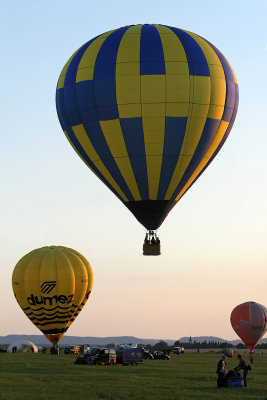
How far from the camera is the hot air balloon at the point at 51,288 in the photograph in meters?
62.4

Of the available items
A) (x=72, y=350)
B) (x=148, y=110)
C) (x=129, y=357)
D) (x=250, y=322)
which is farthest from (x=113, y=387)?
(x=250, y=322)

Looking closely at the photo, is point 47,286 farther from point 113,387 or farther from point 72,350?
point 113,387

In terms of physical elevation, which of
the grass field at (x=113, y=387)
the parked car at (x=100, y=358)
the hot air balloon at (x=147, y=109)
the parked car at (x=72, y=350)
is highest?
the hot air balloon at (x=147, y=109)

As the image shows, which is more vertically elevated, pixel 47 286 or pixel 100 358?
pixel 47 286

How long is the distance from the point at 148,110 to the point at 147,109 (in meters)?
0.08

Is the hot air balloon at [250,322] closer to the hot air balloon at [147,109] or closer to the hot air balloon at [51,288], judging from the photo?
the hot air balloon at [51,288]

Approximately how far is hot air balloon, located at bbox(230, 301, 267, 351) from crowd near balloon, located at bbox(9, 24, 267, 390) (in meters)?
40.5

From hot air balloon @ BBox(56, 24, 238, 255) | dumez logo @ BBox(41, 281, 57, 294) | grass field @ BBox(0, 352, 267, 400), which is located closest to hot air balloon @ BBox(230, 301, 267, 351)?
dumez logo @ BBox(41, 281, 57, 294)

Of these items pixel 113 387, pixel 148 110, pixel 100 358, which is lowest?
pixel 113 387

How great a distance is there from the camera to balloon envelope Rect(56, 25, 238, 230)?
137 feet

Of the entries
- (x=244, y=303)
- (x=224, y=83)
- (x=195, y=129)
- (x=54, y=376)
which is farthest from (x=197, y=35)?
(x=244, y=303)

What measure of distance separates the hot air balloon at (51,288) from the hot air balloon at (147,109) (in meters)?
20.4

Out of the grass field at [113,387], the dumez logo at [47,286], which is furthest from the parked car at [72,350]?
the grass field at [113,387]

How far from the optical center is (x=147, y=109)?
4188 cm
